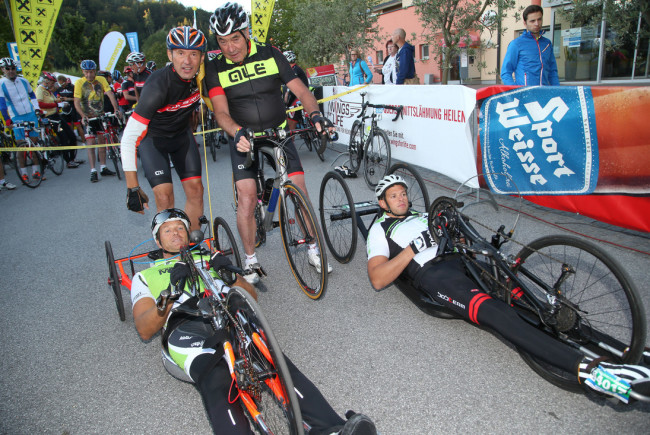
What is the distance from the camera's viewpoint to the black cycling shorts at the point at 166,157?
4.12 m

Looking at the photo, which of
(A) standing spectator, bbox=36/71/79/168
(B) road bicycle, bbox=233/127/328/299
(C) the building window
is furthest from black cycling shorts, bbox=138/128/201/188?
(C) the building window

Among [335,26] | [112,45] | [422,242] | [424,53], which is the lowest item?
[422,242]

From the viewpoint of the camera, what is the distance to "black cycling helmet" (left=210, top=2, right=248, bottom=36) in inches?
142

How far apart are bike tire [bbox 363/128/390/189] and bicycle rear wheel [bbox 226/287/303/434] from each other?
16.5ft

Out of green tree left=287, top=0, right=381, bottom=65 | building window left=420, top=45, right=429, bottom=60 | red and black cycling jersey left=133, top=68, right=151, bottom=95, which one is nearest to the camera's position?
red and black cycling jersey left=133, top=68, right=151, bottom=95

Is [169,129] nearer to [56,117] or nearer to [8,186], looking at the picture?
[8,186]

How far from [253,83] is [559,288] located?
2918 millimetres

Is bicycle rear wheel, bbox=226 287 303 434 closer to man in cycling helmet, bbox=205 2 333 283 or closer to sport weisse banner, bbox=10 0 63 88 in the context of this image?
man in cycling helmet, bbox=205 2 333 283

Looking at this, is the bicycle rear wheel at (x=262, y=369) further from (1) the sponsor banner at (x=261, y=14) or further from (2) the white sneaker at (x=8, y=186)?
(1) the sponsor banner at (x=261, y=14)

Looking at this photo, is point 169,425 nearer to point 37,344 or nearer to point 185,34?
point 37,344

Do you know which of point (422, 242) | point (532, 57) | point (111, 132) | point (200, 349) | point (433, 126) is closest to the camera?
point (200, 349)

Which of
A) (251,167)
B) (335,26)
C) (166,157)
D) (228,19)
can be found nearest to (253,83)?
(228,19)

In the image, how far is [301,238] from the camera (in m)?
4.02

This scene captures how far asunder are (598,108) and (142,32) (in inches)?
3844
